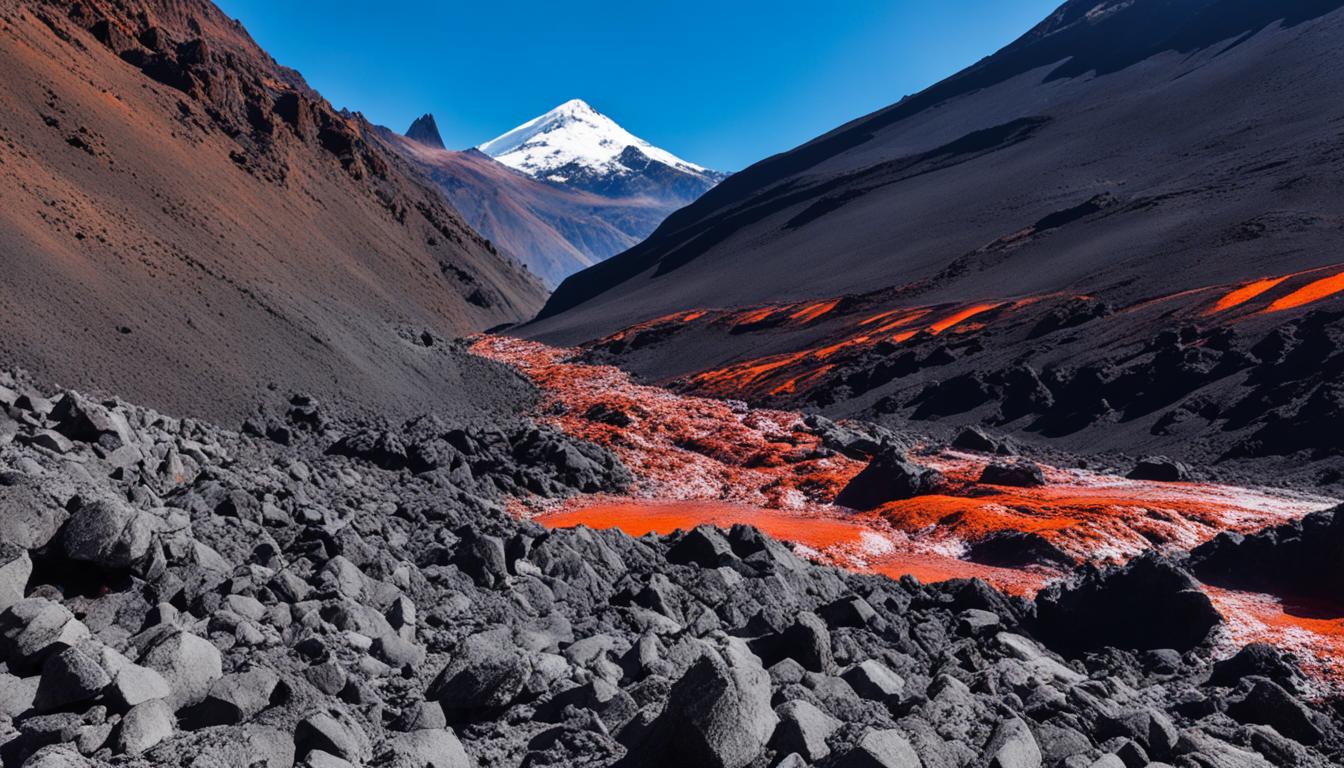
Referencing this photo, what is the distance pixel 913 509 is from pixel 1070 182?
43.1 m

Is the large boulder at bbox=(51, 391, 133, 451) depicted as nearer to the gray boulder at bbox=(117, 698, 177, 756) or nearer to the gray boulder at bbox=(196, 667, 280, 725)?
the gray boulder at bbox=(196, 667, 280, 725)

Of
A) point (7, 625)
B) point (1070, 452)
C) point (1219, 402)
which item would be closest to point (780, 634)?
point (7, 625)

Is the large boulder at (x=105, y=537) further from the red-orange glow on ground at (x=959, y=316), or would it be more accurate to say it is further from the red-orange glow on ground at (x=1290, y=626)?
the red-orange glow on ground at (x=959, y=316)

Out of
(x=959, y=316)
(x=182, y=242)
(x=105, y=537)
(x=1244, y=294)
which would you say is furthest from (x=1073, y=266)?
(x=105, y=537)

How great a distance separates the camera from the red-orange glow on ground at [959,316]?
107 feet

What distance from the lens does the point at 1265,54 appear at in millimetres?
58406

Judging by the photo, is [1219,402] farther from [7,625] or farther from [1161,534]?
[7,625]

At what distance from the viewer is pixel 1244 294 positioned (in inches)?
1002

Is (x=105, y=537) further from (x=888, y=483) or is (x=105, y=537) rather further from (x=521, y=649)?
(x=888, y=483)

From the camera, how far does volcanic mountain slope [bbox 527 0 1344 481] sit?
74.3 ft

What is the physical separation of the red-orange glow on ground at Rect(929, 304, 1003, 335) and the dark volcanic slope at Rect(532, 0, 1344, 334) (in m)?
2.18

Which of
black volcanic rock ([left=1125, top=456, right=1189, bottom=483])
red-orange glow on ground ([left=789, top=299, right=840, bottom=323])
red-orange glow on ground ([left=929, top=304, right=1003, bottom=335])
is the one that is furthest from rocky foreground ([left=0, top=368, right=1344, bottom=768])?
red-orange glow on ground ([left=789, top=299, right=840, bottom=323])

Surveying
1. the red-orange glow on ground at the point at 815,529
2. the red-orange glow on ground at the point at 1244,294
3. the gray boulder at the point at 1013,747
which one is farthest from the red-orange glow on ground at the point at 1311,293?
the gray boulder at the point at 1013,747

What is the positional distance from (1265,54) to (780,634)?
7227cm
